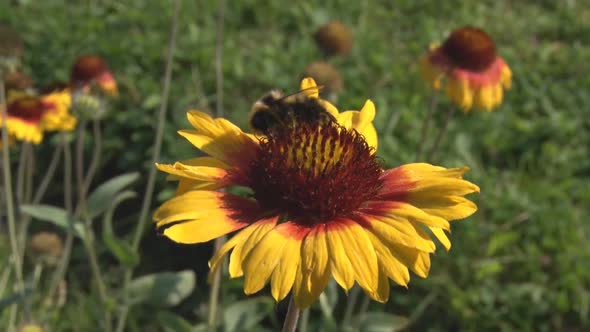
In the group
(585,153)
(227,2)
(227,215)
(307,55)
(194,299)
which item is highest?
(227,2)

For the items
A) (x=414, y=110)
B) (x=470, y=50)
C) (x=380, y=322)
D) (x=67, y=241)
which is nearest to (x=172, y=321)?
(x=67, y=241)

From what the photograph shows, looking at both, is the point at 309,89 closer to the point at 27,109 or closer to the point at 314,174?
the point at 314,174

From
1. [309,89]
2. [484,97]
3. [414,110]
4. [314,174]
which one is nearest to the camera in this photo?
[314,174]

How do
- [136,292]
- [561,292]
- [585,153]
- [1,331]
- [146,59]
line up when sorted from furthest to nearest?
1. [146,59]
2. [585,153]
3. [561,292]
4. [1,331]
5. [136,292]

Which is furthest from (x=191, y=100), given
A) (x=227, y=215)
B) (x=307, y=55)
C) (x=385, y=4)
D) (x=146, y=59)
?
(x=227, y=215)

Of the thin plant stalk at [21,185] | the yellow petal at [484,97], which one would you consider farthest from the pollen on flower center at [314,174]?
the thin plant stalk at [21,185]

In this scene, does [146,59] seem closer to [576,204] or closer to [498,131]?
[498,131]

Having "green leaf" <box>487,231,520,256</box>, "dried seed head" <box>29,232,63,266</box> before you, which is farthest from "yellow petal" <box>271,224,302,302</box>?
"green leaf" <box>487,231,520,256</box>

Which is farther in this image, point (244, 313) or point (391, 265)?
point (244, 313)
